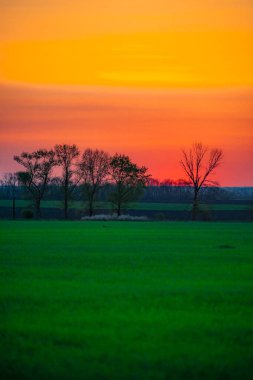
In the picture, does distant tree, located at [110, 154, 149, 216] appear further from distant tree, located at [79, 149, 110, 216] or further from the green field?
the green field

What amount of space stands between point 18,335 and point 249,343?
140 inches

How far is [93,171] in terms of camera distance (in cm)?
9762

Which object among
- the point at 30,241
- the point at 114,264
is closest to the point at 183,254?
the point at 114,264

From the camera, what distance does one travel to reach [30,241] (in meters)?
37.7

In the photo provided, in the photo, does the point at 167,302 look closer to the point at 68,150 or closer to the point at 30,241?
the point at 30,241

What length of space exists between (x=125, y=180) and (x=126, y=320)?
80.5 metres

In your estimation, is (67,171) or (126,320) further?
(67,171)

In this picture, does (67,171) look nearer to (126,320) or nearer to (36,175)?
(36,175)

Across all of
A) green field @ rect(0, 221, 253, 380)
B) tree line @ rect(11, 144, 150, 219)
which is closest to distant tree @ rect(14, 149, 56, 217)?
tree line @ rect(11, 144, 150, 219)

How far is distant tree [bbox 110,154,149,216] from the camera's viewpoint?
91.5m

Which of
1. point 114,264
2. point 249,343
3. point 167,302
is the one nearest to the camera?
point 249,343

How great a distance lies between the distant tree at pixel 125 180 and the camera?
3602 inches

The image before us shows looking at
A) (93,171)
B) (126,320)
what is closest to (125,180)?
(93,171)

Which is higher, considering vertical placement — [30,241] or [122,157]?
[122,157]
